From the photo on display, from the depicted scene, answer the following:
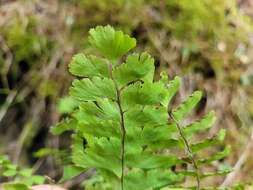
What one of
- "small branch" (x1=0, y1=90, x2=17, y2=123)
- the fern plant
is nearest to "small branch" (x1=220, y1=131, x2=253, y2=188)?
"small branch" (x1=0, y1=90, x2=17, y2=123)

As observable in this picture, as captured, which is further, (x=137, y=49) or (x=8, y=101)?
(x=137, y=49)

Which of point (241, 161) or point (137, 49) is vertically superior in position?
point (137, 49)

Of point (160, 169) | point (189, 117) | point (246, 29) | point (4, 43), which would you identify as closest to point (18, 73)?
point (4, 43)

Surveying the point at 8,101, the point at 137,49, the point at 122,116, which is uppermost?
the point at 137,49

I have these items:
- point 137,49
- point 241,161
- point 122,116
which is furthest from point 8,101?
point 122,116

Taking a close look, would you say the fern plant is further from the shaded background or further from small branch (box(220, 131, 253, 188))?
Answer: the shaded background

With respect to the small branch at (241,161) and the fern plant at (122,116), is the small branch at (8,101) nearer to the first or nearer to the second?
the small branch at (241,161)

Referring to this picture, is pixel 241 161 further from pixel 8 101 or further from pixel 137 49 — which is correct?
pixel 8 101
